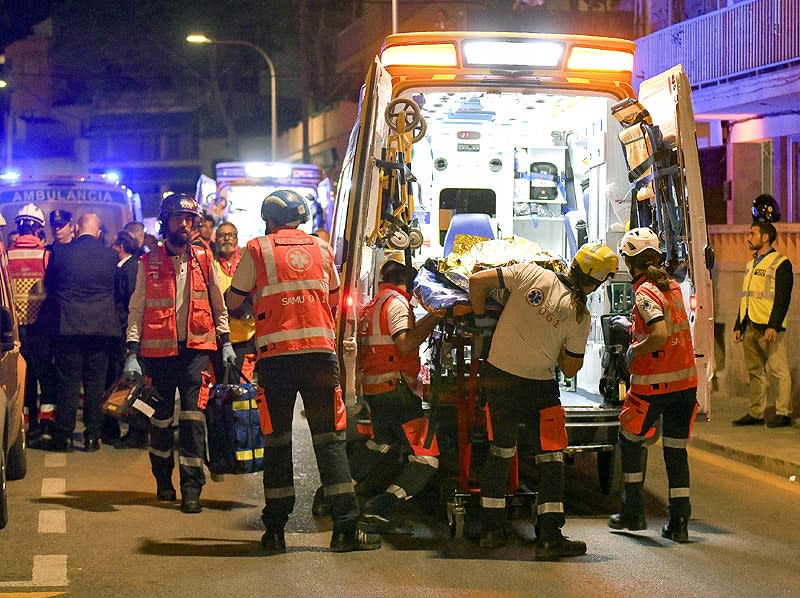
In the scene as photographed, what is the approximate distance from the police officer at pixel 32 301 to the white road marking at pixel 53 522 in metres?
3.27

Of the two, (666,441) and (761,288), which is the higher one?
(761,288)

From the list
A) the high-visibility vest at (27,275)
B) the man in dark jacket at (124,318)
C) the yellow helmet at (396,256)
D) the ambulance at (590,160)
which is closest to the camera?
the ambulance at (590,160)

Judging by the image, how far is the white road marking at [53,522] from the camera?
7891 mm

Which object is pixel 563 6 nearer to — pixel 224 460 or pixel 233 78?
pixel 224 460

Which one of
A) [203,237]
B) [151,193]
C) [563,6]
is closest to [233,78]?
[151,193]

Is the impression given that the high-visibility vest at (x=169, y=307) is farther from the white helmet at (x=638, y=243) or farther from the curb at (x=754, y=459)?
the curb at (x=754, y=459)

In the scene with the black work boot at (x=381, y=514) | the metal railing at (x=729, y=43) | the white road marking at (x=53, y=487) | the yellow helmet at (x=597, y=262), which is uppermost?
the metal railing at (x=729, y=43)

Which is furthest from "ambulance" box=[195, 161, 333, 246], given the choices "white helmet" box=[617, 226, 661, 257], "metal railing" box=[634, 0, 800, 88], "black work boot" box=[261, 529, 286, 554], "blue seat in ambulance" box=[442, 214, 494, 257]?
"black work boot" box=[261, 529, 286, 554]

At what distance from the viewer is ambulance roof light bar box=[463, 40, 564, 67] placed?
867cm

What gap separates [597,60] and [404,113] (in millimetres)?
1298

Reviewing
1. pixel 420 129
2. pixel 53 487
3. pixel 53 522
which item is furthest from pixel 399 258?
pixel 53 487

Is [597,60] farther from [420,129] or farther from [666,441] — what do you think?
[666,441]

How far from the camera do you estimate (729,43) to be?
61.4 feet

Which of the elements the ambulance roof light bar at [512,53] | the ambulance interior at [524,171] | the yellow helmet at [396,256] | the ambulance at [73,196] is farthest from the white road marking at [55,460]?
the ambulance at [73,196]
